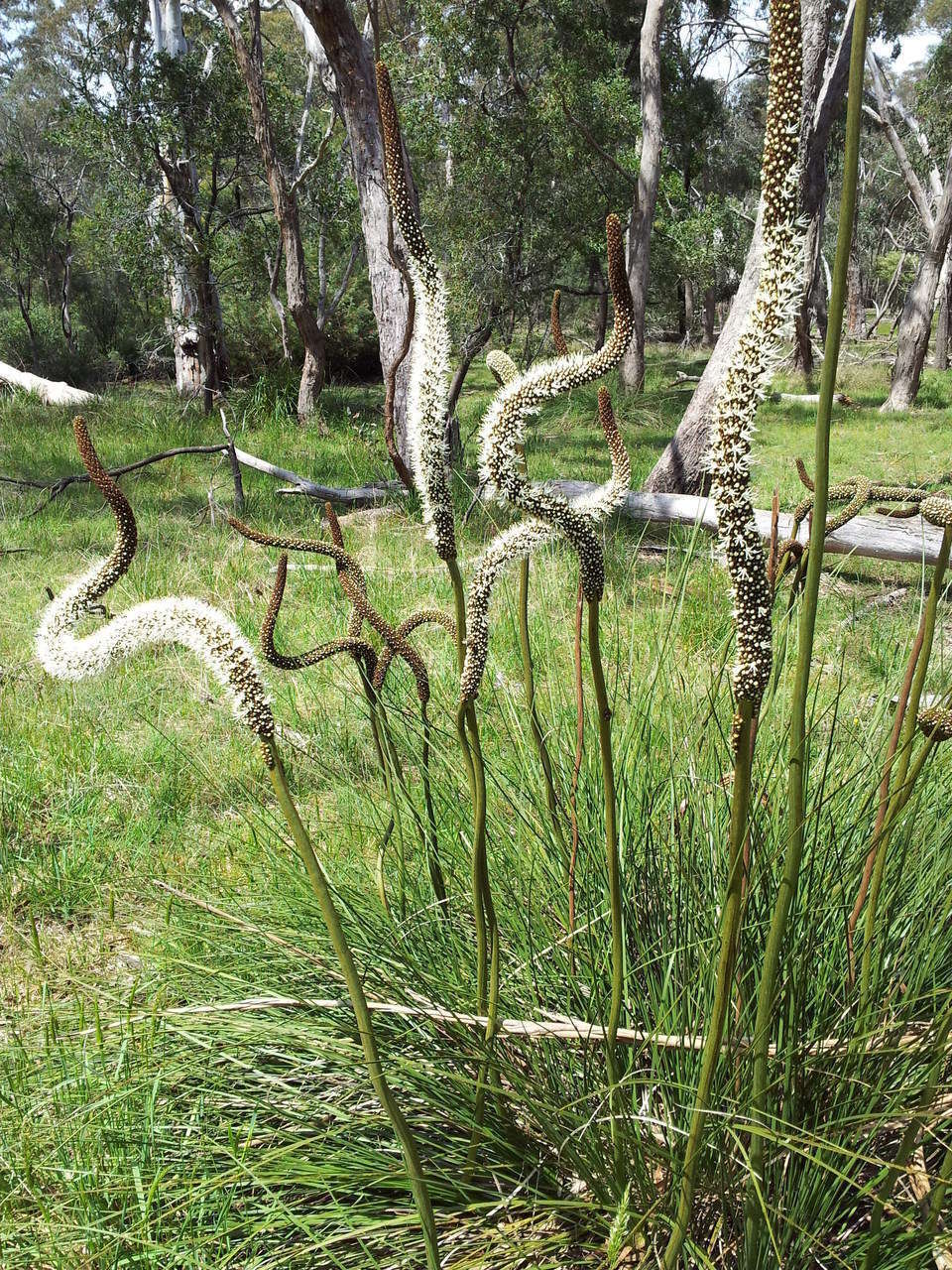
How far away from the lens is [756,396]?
932 millimetres

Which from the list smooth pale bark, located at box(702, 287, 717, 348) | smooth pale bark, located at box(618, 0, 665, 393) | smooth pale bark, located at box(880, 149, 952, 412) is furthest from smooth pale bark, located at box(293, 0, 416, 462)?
smooth pale bark, located at box(702, 287, 717, 348)

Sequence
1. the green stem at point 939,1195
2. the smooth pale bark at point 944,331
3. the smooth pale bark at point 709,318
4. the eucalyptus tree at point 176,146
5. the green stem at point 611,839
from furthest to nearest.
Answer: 1. the smooth pale bark at point 709,318
2. the smooth pale bark at point 944,331
3. the eucalyptus tree at point 176,146
4. the green stem at point 939,1195
5. the green stem at point 611,839

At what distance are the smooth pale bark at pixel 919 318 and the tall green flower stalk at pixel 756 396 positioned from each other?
52.8 feet

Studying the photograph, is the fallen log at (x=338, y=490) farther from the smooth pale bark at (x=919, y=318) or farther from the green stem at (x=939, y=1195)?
the smooth pale bark at (x=919, y=318)

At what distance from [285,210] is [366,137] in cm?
419

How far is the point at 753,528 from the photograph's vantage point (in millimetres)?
1019

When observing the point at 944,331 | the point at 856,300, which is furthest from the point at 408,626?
the point at 856,300

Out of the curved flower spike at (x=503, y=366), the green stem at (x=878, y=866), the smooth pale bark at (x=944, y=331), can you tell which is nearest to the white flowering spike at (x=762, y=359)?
the green stem at (x=878, y=866)

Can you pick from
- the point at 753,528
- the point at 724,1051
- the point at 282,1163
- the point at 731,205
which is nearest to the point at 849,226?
the point at 753,528

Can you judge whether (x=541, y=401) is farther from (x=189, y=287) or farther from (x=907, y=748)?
(x=189, y=287)

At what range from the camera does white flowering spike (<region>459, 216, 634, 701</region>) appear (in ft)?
3.51

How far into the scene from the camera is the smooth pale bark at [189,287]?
12.7m

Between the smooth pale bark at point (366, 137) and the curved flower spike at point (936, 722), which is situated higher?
the smooth pale bark at point (366, 137)

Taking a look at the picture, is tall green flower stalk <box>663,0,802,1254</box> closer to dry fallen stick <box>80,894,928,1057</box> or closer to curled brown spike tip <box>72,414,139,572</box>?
dry fallen stick <box>80,894,928,1057</box>
